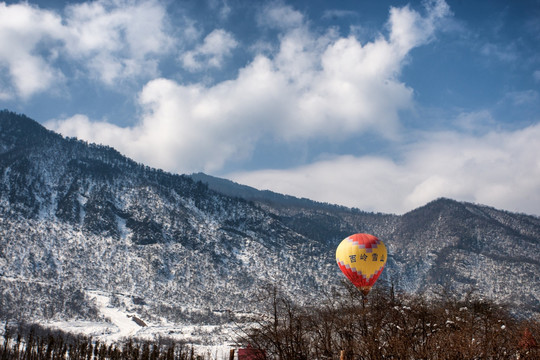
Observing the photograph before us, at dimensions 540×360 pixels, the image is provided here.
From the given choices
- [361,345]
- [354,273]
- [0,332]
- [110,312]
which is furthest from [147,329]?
[361,345]

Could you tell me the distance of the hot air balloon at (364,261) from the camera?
133ft

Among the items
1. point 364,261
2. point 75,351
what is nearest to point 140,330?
point 75,351

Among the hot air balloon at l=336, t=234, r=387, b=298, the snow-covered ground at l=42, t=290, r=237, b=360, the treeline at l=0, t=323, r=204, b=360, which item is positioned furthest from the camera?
the snow-covered ground at l=42, t=290, r=237, b=360

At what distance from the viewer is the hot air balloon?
40.6 meters

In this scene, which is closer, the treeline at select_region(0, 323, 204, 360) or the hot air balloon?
the hot air balloon

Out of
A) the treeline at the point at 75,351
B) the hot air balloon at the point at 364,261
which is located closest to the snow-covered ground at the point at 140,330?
the treeline at the point at 75,351

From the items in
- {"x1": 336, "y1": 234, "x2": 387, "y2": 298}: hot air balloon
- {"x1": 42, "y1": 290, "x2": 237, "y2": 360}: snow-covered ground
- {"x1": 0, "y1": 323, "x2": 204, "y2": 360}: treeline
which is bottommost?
{"x1": 42, "y1": 290, "x2": 237, "y2": 360}: snow-covered ground

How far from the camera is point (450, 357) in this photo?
68.8 ft

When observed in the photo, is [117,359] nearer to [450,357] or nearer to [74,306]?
[450,357]

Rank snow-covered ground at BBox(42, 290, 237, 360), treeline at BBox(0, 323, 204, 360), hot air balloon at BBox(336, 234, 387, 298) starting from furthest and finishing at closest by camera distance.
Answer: snow-covered ground at BBox(42, 290, 237, 360), treeline at BBox(0, 323, 204, 360), hot air balloon at BBox(336, 234, 387, 298)

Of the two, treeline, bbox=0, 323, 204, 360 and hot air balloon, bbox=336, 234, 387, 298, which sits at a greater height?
hot air balloon, bbox=336, 234, 387, 298

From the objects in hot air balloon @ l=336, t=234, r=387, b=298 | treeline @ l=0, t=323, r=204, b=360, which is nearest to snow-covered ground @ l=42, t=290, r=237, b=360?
treeline @ l=0, t=323, r=204, b=360

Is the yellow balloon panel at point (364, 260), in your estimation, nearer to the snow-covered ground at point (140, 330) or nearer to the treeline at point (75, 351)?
the treeline at point (75, 351)

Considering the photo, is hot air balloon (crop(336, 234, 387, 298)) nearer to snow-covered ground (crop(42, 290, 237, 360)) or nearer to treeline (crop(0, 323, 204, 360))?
treeline (crop(0, 323, 204, 360))
